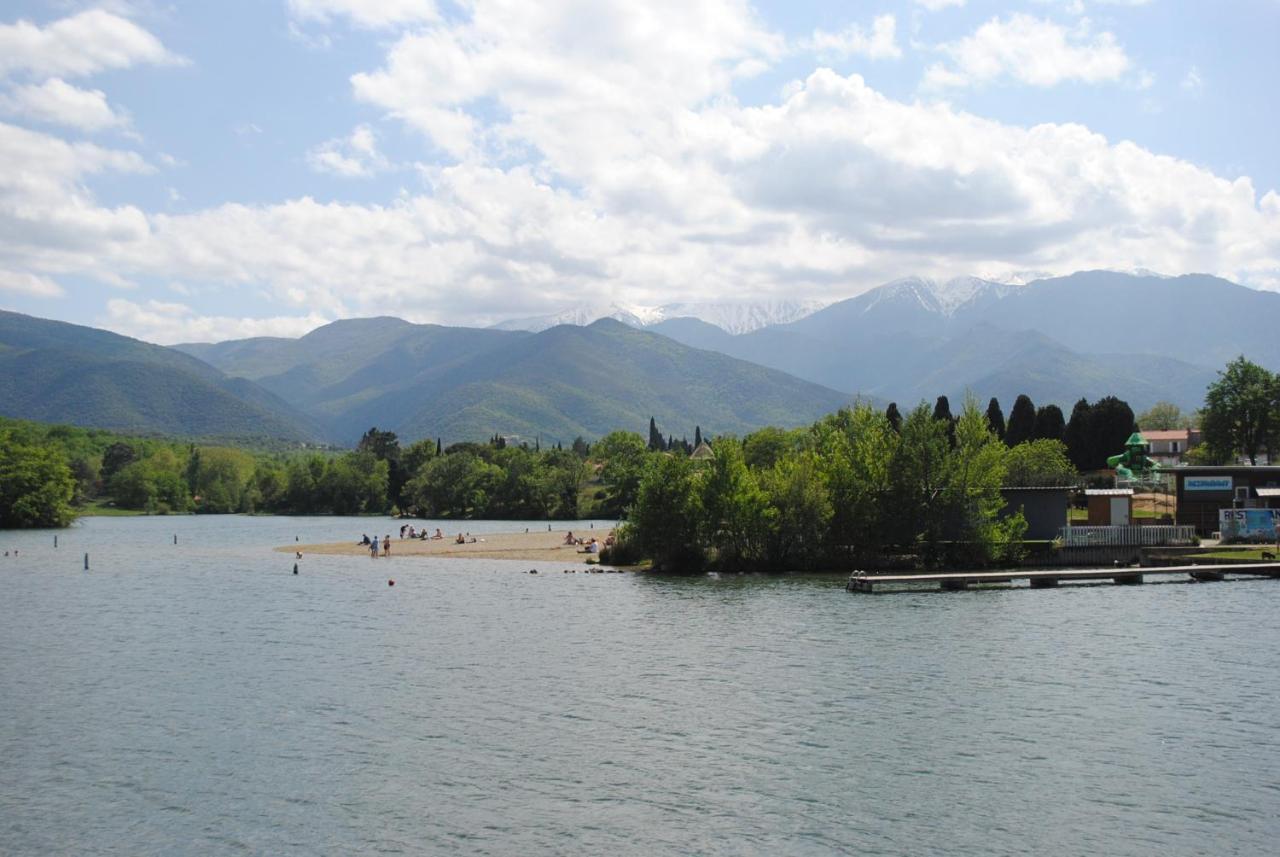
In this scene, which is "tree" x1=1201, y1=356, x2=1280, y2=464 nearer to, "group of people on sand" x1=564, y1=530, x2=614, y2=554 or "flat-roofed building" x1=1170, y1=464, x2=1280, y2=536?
"flat-roofed building" x1=1170, y1=464, x2=1280, y2=536

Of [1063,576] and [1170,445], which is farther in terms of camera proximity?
[1170,445]

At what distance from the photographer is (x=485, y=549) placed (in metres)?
112

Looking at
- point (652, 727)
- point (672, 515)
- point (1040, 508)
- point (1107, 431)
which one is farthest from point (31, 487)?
point (1107, 431)

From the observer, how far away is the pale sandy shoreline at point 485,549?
336 feet

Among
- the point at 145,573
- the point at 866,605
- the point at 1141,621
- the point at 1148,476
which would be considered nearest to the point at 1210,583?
the point at 1141,621

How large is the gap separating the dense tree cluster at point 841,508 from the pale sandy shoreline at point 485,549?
1425 cm

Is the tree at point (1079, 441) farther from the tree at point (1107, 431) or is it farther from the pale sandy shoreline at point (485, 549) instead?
the pale sandy shoreline at point (485, 549)

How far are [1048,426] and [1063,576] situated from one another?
71.1m

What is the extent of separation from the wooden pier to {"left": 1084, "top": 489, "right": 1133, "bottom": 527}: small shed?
11348 millimetres

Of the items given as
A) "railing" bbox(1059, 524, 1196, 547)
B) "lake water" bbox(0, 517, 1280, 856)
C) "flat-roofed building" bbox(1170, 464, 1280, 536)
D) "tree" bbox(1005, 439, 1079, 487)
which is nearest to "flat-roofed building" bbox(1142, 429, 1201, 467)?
"tree" bbox(1005, 439, 1079, 487)

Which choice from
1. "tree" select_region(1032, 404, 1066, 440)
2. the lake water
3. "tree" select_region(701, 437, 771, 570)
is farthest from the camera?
"tree" select_region(1032, 404, 1066, 440)

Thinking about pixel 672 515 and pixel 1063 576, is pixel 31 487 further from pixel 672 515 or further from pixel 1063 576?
pixel 1063 576

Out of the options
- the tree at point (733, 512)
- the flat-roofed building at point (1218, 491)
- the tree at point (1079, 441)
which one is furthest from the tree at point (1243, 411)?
the tree at point (733, 512)

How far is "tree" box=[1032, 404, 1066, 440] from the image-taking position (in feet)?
463
